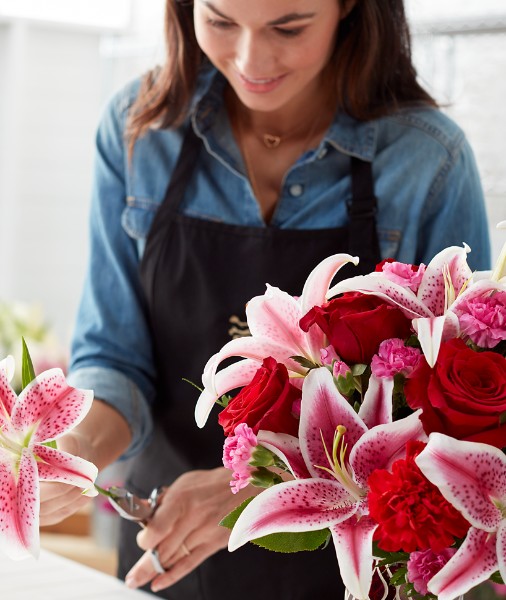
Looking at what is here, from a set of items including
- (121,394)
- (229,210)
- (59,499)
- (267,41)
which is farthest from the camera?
(229,210)

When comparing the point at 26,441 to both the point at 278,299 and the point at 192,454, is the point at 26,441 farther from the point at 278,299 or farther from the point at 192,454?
the point at 192,454

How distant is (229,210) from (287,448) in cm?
95

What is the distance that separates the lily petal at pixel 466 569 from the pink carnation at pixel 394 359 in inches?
5.6

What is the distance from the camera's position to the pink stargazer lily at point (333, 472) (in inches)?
31.0

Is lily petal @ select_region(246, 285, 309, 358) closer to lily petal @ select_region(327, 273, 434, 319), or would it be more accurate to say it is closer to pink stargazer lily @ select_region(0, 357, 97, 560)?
lily petal @ select_region(327, 273, 434, 319)

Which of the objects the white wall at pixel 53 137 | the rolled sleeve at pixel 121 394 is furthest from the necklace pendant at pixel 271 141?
the white wall at pixel 53 137

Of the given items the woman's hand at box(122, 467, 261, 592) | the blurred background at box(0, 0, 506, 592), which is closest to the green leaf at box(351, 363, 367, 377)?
the woman's hand at box(122, 467, 261, 592)

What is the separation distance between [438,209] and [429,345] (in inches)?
35.5

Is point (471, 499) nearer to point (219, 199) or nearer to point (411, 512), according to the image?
point (411, 512)

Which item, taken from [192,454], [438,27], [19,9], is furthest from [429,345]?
[19,9]

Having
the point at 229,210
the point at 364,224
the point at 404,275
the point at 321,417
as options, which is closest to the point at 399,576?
the point at 321,417

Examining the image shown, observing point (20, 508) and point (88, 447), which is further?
point (88, 447)

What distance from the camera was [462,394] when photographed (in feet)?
2.55

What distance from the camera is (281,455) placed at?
0.83m
